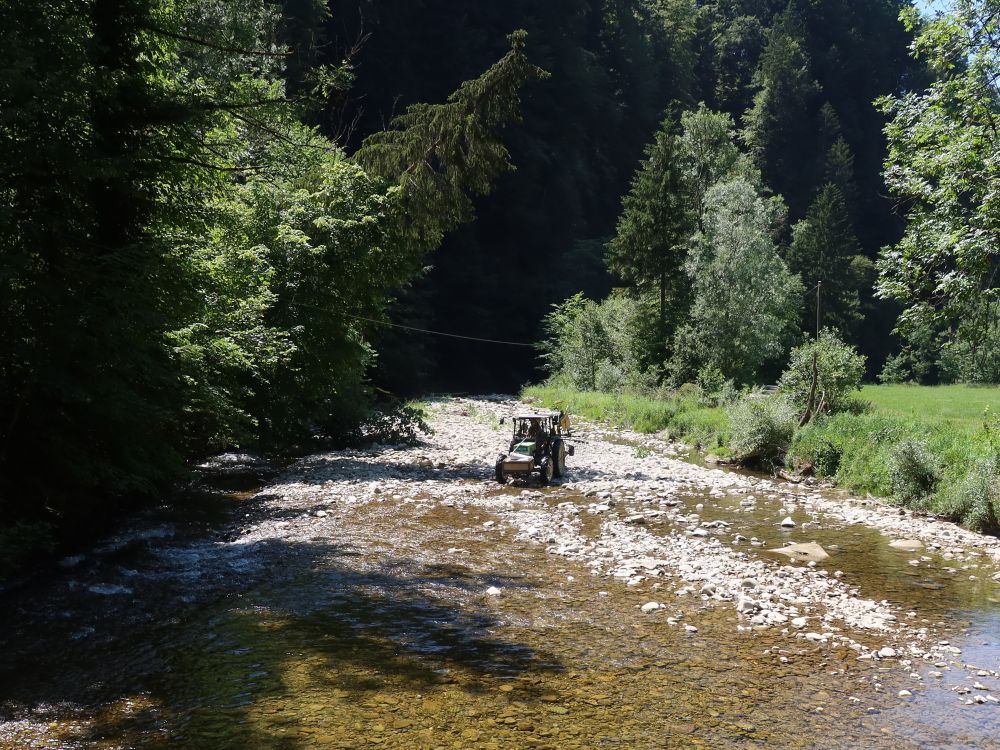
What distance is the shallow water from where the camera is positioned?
617 centimetres

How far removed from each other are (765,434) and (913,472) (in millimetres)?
6007

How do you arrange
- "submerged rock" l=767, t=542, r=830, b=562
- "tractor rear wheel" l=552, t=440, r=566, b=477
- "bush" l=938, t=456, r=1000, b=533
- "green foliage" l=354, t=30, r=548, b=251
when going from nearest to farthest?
"submerged rock" l=767, t=542, r=830, b=562
"bush" l=938, t=456, r=1000, b=533
"tractor rear wheel" l=552, t=440, r=566, b=477
"green foliage" l=354, t=30, r=548, b=251

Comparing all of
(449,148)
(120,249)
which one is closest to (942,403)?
(449,148)

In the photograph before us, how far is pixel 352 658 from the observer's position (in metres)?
7.55

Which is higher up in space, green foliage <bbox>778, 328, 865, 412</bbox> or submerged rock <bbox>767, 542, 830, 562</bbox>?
green foliage <bbox>778, 328, 865, 412</bbox>

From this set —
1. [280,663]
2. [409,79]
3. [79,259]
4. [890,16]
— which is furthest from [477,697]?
[890,16]

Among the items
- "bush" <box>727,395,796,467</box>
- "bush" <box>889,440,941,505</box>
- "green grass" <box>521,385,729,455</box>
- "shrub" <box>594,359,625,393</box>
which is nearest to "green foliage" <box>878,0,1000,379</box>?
"bush" <box>889,440,941,505</box>

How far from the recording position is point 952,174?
1631 cm

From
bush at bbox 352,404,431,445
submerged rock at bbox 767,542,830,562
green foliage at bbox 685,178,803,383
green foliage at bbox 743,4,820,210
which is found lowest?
bush at bbox 352,404,431,445

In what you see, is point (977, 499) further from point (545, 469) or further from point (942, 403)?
point (942, 403)

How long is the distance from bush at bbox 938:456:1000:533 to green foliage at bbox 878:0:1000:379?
3.94 meters

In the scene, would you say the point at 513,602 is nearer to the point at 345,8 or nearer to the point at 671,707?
the point at 671,707

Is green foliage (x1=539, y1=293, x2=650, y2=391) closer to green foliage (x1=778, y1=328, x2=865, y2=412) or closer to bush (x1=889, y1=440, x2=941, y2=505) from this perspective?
green foliage (x1=778, y1=328, x2=865, y2=412)

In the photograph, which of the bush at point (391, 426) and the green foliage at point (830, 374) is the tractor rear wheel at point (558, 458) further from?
the green foliage at point (830, 374)
